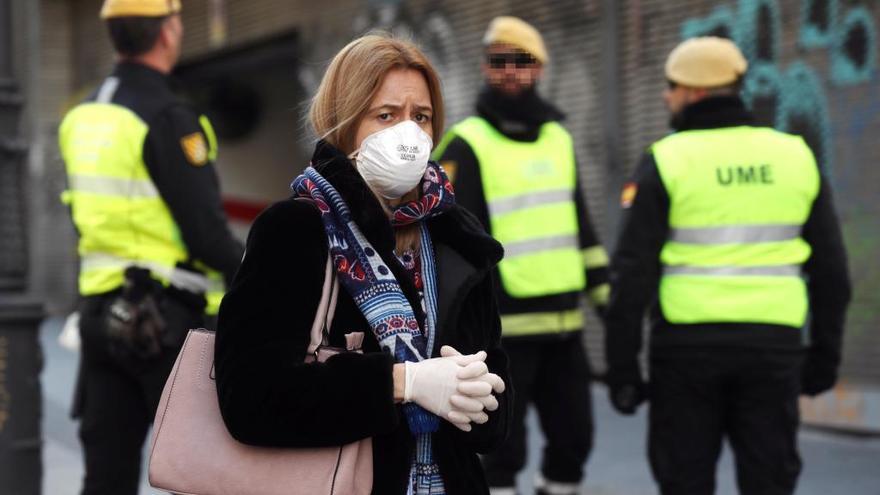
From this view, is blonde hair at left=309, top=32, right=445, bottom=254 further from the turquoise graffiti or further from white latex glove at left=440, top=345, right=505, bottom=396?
the turquoise graffiti

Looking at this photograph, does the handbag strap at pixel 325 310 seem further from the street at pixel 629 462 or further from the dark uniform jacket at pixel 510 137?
the street at pixel 629 462

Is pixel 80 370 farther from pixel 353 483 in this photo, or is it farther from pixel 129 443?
pixel 353 483

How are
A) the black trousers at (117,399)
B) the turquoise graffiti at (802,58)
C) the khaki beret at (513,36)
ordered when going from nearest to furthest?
the black trousers at (117,399)
the khaki beret at (513,36)
the turquoise graffiti at (802,58)

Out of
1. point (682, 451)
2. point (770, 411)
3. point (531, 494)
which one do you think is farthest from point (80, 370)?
point (531, 494)

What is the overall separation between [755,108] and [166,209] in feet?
16.8

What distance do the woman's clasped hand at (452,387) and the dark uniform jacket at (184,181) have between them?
1971 millimetres

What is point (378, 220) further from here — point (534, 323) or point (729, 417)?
point (534, 323)

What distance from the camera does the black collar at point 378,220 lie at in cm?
239

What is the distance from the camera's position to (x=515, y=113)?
17.0 feet

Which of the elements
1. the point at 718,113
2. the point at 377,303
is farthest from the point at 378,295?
the point at 718,113

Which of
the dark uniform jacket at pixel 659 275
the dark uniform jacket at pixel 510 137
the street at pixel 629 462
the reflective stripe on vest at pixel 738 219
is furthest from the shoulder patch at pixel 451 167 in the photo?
the street at pixel 629 462

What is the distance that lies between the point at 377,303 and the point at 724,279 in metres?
2.16

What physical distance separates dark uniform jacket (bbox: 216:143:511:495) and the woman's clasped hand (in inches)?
1.9

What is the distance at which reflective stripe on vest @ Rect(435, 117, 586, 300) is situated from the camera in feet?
16.8
